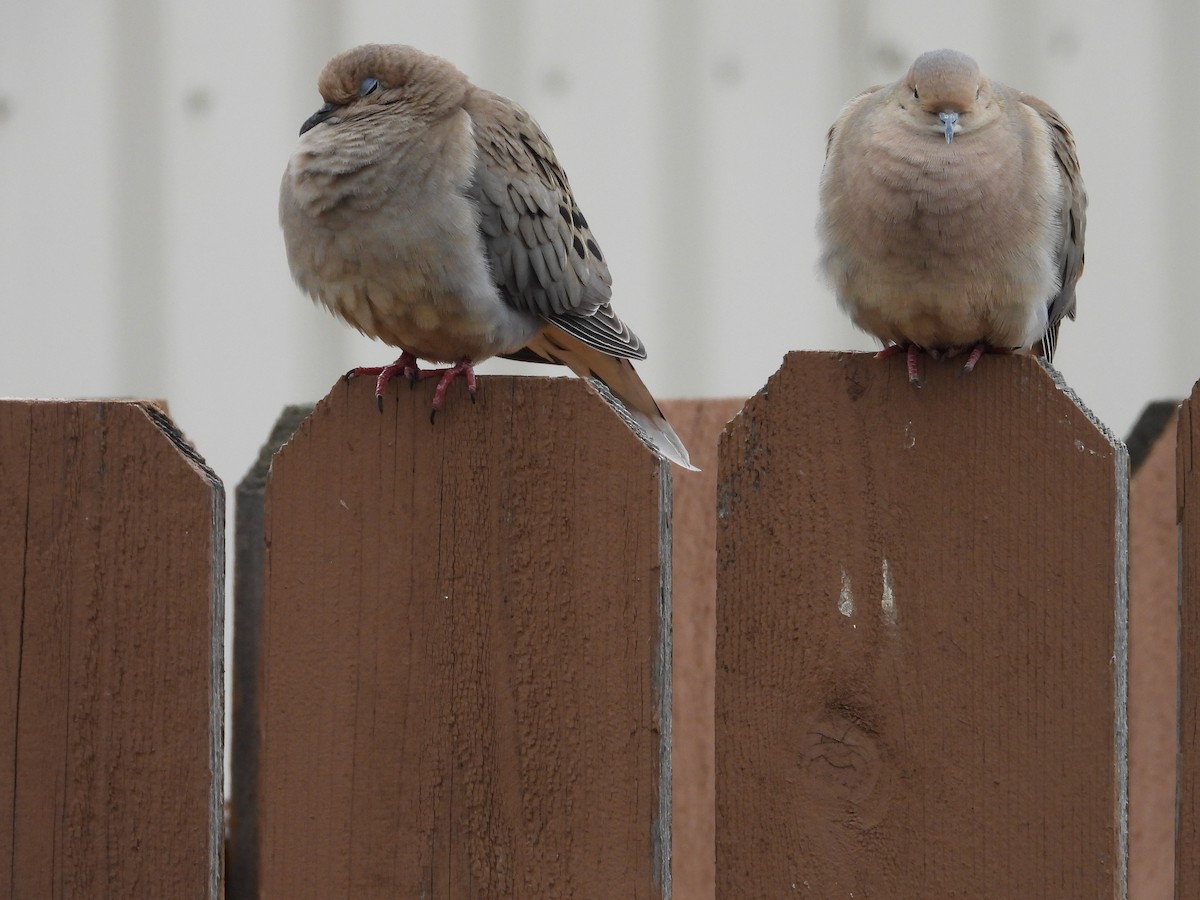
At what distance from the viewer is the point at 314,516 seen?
5.74 feet

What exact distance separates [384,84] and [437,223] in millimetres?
321

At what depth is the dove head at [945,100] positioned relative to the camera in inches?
81.7

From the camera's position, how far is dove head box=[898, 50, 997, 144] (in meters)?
2.08

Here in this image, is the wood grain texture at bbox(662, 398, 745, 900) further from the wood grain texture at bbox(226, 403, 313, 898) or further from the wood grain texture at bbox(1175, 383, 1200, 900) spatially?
the wood grain texture at bbox(1175, 383, 1200, 900)

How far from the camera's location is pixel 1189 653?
62.8 inches

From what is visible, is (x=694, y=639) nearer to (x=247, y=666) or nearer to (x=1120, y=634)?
(x=247, y=666)

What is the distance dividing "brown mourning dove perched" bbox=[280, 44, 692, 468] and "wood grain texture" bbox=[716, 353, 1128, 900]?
20.4 inches

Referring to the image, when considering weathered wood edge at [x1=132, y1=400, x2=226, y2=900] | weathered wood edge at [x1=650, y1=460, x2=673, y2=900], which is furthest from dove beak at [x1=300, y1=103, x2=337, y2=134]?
weathered wood edge at [x1=650, y1=460, x2=673, y2=900]

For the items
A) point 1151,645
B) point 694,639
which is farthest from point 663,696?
point 1151,645

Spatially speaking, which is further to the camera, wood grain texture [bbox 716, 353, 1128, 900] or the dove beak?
the dove beak

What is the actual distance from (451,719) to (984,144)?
1.15 metres

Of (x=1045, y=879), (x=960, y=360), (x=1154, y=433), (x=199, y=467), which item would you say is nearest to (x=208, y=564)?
(x=199, y=467)

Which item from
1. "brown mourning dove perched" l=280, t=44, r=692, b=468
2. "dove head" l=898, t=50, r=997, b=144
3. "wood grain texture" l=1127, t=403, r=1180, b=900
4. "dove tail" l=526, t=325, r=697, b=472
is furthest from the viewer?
"wood grain texture" l=1127, t=403, r=1180, b=900

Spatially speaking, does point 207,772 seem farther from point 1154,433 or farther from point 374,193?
point 1154,433
